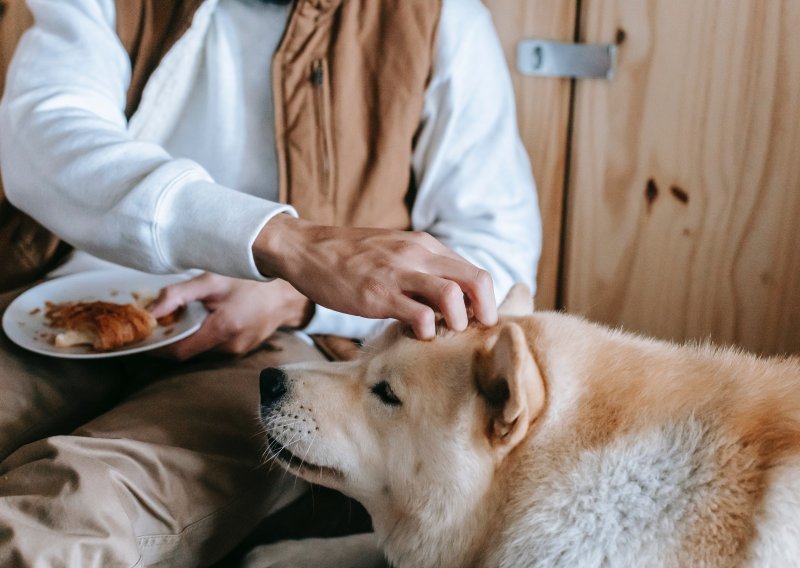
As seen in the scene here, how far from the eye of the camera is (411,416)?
3.12 feet

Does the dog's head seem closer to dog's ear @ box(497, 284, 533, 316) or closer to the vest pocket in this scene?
dog's ear @ box(497, 284, 533, 316)

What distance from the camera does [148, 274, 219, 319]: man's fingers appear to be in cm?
129

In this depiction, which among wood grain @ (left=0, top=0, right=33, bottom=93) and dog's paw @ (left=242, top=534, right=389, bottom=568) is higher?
wood grain @ (left=0, top=0, right=33, bottom=93)

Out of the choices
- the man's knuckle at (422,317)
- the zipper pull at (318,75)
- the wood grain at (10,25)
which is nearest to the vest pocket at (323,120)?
the zipper pull at (318,75)

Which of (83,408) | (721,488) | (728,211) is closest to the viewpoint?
(721,488)

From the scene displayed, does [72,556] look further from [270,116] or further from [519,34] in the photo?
[519,34]

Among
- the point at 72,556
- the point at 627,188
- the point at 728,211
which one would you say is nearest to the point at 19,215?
the point at 72,556

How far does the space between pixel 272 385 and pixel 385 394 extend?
0.15 metres

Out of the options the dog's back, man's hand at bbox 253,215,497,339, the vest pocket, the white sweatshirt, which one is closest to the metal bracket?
the white sweatshirt

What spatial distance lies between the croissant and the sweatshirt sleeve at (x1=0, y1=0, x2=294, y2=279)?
0.08 m

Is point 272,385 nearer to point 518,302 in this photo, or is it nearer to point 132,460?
point 132,460

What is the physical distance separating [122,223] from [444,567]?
25.1 inches

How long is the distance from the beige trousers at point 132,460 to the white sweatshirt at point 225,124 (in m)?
0.19

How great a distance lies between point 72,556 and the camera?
2.82 feet
